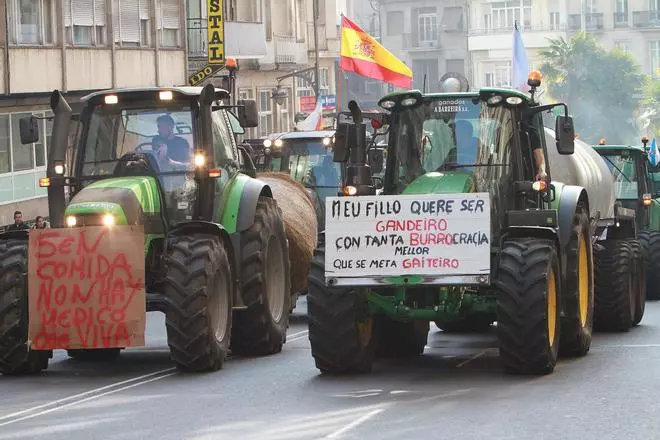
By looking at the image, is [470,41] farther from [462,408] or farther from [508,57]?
[462,408]

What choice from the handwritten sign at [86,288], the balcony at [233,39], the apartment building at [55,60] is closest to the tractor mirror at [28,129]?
the handwritten sign at [86,288]

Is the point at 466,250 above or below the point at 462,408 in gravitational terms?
above

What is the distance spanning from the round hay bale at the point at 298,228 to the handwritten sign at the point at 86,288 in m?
5.26

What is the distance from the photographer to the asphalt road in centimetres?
1251

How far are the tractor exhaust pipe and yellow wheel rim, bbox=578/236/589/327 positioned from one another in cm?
500

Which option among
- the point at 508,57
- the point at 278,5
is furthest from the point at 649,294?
the point at 508,57

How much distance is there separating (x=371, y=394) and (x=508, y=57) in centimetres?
11057

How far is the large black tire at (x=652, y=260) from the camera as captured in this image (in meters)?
27.4

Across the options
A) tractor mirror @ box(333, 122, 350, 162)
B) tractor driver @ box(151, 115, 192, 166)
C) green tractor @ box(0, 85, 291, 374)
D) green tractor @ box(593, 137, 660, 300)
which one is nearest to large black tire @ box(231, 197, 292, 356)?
green tractor @ box(0, 85, 291, 374)

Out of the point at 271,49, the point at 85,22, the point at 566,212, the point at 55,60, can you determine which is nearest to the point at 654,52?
the point at 271,49

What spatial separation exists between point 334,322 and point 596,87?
9010 cm

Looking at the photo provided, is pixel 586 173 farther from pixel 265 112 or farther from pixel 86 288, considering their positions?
pixel 265 112

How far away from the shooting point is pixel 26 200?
40.8 meters

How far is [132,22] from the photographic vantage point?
46.9 meters
